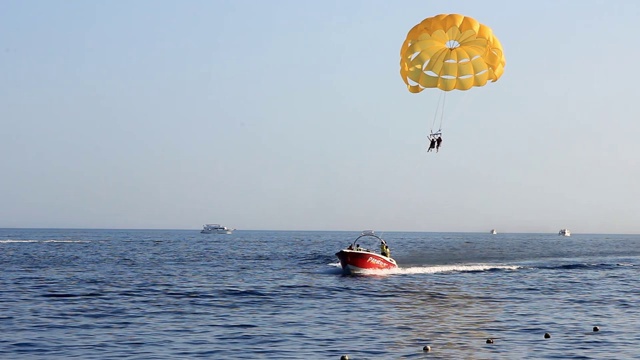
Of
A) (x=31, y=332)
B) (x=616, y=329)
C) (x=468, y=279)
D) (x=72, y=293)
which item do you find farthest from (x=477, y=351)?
(x=468, y=279)

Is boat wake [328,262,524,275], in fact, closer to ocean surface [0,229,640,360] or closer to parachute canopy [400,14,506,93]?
ocean surface [0,229,640,360]

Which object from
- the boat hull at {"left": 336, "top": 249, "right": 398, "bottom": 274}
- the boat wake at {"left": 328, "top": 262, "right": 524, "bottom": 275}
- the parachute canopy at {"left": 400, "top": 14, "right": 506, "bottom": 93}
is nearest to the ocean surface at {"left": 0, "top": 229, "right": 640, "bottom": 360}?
the boat wake at {"left": 328, "top": 262, "right": 524, "bottom": 275}

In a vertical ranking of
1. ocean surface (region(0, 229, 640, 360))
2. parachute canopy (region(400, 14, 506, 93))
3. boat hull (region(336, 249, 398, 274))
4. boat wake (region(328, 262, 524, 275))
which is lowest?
ocean surface (region(0, 229, 640, 360))

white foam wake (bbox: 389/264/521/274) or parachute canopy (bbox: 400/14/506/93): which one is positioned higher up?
parachute canopy (bbox: 400/14/506/93)

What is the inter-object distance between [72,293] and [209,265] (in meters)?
28.2

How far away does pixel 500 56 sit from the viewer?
1709 inches

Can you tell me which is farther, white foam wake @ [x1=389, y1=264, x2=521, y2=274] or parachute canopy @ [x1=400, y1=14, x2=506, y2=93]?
white foam wake @ [x1=389, y1=264, x2=521, y2=274]

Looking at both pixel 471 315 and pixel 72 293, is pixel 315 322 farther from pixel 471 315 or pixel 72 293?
pixel 72 293

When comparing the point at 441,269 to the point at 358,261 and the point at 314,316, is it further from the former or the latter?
the point at 314,316

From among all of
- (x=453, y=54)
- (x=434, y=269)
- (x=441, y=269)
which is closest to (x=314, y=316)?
(x=453, y=54)

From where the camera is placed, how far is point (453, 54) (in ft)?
144

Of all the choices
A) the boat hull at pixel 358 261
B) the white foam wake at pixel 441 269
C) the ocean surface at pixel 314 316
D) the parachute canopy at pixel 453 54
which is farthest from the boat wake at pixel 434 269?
the parachute canopy at pixel 453 54

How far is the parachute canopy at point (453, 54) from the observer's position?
4303cm

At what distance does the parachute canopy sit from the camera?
43.0 meters
